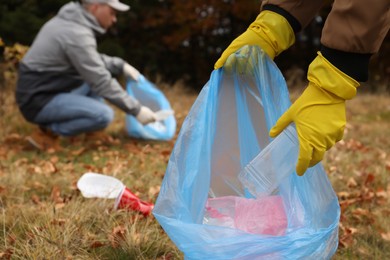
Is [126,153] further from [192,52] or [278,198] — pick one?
[192,52]

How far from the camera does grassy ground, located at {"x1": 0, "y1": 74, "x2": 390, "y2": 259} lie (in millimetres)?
1932

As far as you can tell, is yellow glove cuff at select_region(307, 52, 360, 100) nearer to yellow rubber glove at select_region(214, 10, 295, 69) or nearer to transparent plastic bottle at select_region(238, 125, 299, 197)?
transparent plastic bottle at select_region(238, 125, 299, 197)

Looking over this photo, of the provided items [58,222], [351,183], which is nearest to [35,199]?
[58,222]

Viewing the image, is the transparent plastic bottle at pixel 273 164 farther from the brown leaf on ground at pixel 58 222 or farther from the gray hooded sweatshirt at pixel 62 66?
the gray hooded sweatshirt at pixel 62 66

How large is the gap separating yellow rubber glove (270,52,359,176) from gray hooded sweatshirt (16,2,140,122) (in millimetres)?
2823

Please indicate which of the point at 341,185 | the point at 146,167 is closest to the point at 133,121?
the point at 146,167

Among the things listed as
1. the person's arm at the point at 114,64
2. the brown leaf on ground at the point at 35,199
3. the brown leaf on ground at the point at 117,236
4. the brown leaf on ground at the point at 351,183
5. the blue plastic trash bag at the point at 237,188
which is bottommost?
the brown leaf on ground at the point at 351,183

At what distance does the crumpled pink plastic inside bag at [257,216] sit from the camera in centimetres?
180

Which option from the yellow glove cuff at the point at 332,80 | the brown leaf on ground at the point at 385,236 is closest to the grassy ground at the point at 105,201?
the brown leaf on ground at the point at 385,236

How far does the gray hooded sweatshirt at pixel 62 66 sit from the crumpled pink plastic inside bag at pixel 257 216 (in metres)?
2.40

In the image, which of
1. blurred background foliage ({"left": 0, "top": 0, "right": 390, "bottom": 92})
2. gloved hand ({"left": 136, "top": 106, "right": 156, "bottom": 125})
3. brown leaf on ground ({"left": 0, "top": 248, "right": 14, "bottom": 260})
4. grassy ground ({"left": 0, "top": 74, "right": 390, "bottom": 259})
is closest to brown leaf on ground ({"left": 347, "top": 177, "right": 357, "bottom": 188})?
grassy ground ({"left": 0, "top": 74, "right": 390, "bottom": 259})

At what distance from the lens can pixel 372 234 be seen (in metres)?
2.27

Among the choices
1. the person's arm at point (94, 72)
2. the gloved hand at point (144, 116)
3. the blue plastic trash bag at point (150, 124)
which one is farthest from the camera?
the blue plastic trash bag at point (150, 124)

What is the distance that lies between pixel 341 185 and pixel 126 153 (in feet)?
5.29
